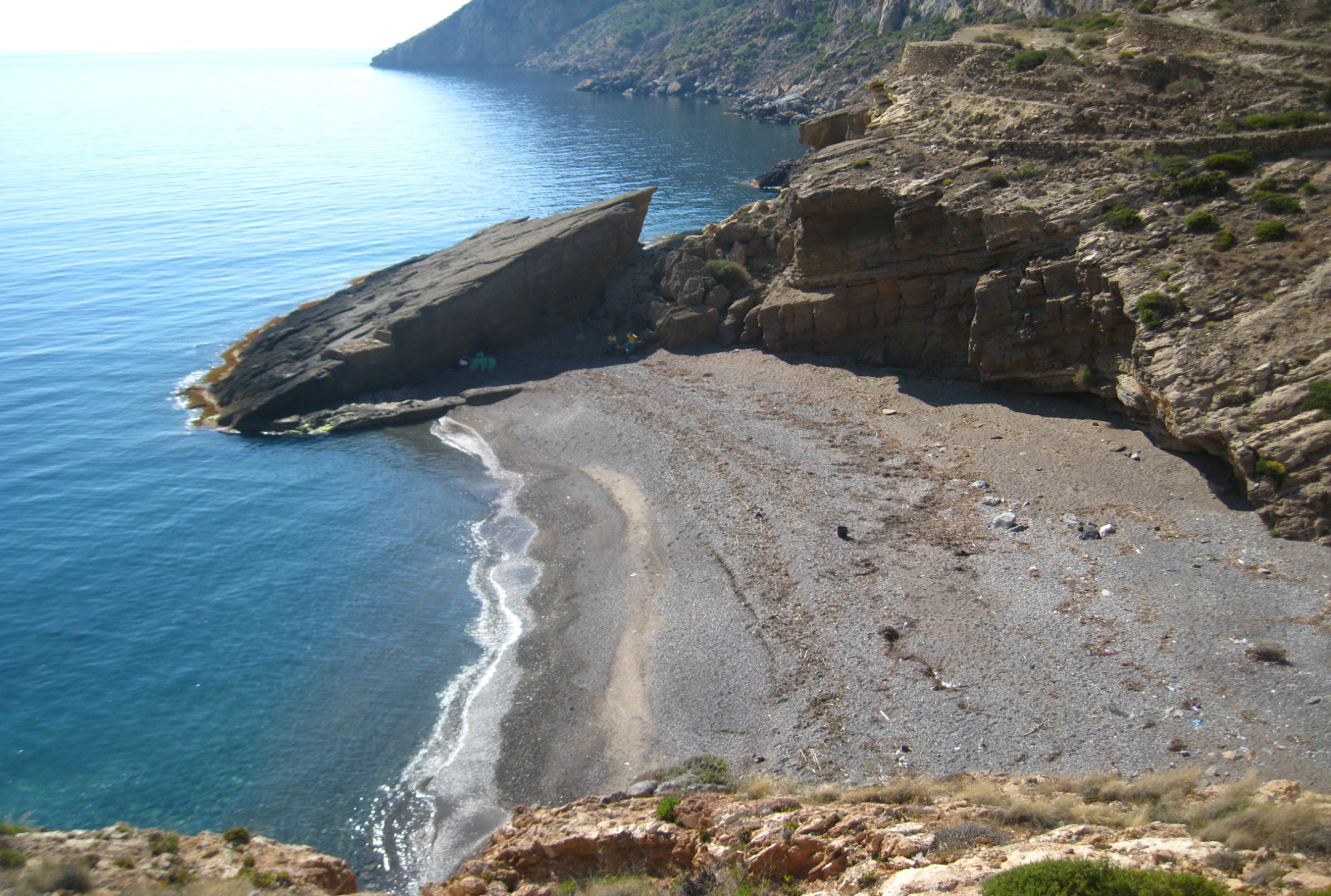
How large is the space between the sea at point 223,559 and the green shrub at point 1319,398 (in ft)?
72.9

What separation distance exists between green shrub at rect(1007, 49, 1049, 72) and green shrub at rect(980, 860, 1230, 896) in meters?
34.4

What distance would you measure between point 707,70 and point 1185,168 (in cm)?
12435

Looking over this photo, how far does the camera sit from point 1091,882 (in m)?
9.81

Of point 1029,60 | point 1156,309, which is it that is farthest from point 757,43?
point 1156,309

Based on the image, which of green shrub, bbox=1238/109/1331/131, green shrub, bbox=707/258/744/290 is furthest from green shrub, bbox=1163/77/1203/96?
green shrub, bbox=707/258/744/290

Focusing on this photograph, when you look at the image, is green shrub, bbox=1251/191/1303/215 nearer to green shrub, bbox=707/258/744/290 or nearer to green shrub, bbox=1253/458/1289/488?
green shrub, bbox=1253/458/1289/488

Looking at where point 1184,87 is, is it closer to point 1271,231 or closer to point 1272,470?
point 1271,231

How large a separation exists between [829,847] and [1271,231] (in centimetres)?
2321

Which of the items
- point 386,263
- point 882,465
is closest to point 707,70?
point 386,263

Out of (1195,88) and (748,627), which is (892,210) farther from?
(748,627)

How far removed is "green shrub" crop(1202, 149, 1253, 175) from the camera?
89.0 feet

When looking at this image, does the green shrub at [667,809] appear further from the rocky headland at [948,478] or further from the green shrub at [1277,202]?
the green shrub at [1277,202]

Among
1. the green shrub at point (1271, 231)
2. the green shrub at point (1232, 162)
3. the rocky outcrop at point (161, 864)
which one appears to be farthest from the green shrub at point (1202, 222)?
the rocky outcrop at point (161, 864)

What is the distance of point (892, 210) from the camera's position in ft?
109
